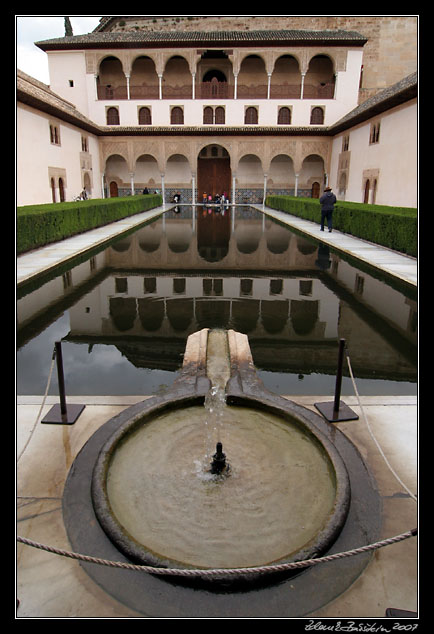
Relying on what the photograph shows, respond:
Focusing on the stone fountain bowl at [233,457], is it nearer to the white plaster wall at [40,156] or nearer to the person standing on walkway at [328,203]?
the person standing on walkway at [328,203]

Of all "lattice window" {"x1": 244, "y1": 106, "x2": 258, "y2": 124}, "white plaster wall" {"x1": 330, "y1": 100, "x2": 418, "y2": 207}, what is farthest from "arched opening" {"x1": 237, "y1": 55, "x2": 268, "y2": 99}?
"white plaster wall" {"x1": 330, "y1": 100, "x2": 418, "y2": 207}

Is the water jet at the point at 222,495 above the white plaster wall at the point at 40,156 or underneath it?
underneath

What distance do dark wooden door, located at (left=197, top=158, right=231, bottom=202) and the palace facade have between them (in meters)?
0.08

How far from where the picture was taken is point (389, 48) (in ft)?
120

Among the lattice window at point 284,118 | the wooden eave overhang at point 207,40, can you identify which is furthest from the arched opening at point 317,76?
the wooden eave overhang at point 207,40

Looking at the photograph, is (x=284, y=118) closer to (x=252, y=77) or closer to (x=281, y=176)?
(x=281, y=176)

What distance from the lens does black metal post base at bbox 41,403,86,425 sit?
3.35m

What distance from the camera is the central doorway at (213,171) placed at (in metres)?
35.0

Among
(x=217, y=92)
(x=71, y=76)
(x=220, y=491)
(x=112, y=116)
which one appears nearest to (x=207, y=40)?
(x=217, y=92)

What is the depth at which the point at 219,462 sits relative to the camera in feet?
9.35

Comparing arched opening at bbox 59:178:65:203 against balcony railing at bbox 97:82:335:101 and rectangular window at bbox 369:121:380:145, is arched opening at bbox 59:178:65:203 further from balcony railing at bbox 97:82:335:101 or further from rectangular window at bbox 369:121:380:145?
rectangular window at bbox 369:121:380:145

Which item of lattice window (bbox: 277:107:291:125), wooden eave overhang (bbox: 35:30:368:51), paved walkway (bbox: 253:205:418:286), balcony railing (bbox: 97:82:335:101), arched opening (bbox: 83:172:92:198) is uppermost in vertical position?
wooden eave overhang (bbox: 35:30:368:51)

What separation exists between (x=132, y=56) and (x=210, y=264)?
2729 centimetres

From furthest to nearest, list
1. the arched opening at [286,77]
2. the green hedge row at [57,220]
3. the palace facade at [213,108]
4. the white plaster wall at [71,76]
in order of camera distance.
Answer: the arched opening at [286,77]
the white plaster wall at [71,76]
the palace facade at [213,108]
the green hedge row at [57,220]
